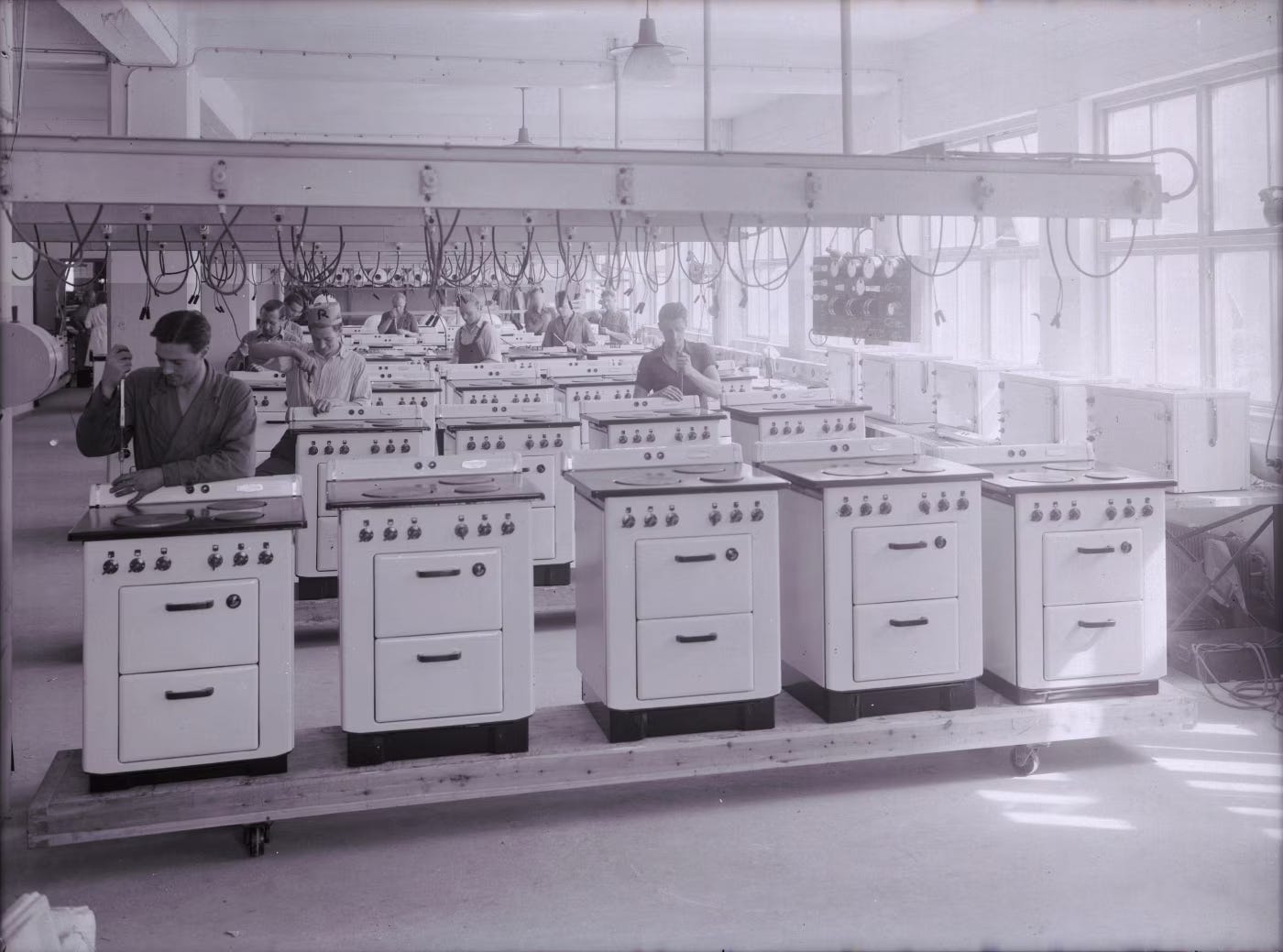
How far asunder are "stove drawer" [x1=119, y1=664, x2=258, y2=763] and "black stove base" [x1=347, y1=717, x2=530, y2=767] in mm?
331

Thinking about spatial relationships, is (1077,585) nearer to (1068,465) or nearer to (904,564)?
(904,564)

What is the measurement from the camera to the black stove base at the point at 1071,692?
14.0 ft

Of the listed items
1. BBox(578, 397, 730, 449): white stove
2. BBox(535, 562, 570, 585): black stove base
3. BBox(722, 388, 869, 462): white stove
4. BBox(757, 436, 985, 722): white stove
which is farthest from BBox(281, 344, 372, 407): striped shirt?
BBox(757, 436, 985, 722): white stove

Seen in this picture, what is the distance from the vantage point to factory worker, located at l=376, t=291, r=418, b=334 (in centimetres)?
1631

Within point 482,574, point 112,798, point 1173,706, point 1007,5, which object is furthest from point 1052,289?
point 112,798

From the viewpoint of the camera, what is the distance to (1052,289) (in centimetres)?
808

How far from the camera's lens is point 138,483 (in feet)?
13.0

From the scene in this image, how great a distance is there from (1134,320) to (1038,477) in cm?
356

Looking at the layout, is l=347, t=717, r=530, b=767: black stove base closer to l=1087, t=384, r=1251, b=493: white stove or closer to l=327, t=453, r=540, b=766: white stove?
l=327, t=453, r=540, b=766: white stove

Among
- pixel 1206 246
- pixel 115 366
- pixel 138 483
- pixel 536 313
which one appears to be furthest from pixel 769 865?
pixel 536 313

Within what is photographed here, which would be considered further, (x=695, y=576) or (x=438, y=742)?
(x=695, y=576)

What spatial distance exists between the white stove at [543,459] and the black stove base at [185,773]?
8.69ft

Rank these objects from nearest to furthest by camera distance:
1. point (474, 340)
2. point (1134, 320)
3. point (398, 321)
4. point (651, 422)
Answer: point (651, 422)
point (1134, 320)
point (474, 340)
point (398, 321)

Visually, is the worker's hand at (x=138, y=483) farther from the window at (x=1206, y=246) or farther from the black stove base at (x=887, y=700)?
the window at (x=1206, y=246)
